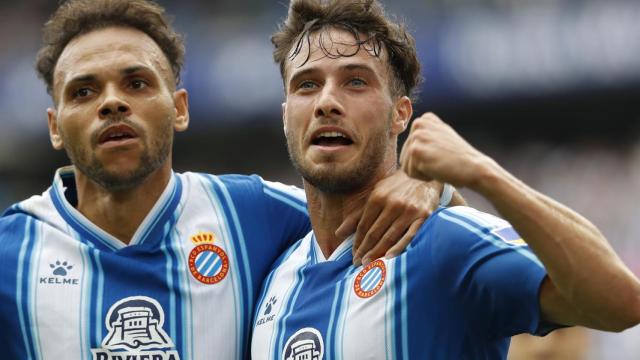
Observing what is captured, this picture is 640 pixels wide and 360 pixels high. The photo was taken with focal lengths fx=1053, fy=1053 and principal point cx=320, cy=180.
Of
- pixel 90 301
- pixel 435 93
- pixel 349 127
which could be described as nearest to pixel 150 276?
pixel 90 301

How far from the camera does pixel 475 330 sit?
3307mm

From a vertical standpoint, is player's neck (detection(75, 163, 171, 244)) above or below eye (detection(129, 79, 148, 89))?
below

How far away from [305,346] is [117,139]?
3.81 ft

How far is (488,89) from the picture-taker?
12375 mm

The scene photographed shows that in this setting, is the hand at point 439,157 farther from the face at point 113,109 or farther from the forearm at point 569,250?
the face at point 113,109

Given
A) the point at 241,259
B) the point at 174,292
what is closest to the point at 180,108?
the point at 241,259

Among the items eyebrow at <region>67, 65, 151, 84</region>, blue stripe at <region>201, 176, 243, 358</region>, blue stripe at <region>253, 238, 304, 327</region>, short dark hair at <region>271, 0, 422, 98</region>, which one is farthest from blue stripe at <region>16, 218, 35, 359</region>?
short dark hair at <region>271, 0, 422, 98</region>

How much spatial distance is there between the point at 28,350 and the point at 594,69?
9379 millimetres

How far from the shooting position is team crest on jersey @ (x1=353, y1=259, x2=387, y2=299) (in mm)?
3523

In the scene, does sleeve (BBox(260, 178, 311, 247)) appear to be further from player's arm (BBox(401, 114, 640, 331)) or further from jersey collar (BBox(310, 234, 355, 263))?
player's arm (BBox(401, 114, 640, 331))

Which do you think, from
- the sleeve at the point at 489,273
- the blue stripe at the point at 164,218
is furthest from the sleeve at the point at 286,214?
the sleeve at the point at 489,273

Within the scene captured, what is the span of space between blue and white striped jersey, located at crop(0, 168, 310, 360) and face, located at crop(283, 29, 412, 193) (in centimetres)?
54

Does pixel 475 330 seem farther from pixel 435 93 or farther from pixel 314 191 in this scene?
pixel 435 93

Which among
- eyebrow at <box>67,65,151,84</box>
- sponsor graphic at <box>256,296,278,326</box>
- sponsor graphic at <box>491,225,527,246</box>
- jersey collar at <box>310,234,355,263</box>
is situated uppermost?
eyebrow at <box>67,65,151,84</box>
